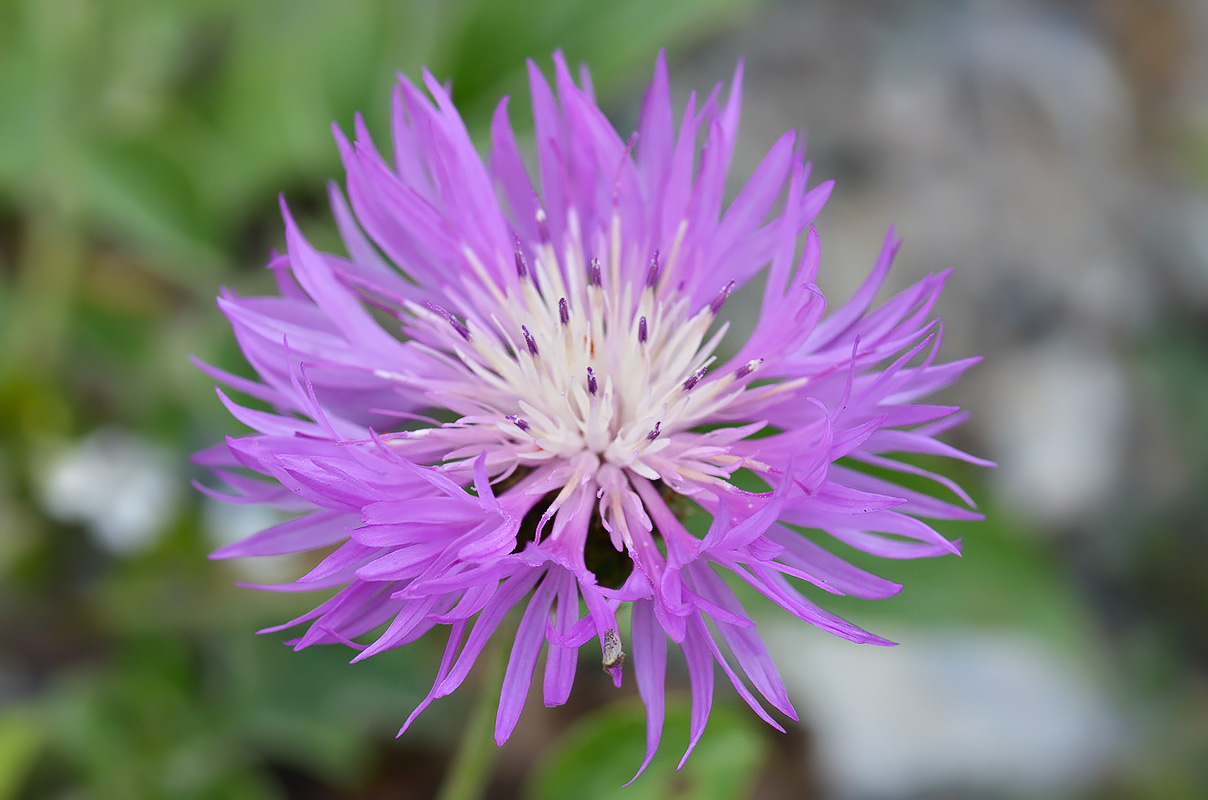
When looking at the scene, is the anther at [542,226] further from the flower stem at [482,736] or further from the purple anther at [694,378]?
the flower stem at [482,736]

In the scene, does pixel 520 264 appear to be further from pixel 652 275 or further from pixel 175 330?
pixel 175 330

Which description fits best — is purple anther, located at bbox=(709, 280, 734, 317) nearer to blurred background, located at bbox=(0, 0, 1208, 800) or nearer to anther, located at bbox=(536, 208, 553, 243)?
anther, located at bbox=(536, 208, 553, 243)

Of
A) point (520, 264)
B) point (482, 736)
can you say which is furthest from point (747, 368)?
point (482, 736)

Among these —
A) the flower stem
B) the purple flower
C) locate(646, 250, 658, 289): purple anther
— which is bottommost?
the flower stem

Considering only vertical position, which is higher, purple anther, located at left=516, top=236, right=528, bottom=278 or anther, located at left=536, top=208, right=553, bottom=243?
anther, located at left=536, top=208, right=553, bottom=243

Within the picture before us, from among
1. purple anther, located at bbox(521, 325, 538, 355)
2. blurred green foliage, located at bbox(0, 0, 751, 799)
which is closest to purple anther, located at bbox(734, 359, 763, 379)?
purple anther, located at bbox(521, 325, 538, 355)

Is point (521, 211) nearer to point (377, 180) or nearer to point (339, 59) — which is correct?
point (377, 180)

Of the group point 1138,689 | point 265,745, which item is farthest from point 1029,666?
point 265,745
